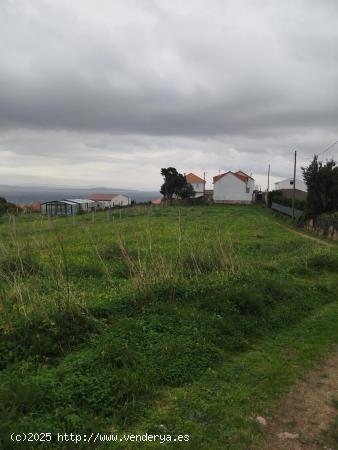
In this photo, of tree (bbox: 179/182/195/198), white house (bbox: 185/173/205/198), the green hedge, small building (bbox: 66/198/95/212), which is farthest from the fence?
white house (bbox: 185/173/205/198)

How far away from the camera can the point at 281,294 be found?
860 cm

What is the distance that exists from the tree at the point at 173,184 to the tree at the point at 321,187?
3689cm

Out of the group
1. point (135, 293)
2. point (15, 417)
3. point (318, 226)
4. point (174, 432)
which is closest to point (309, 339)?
point (135, 293)

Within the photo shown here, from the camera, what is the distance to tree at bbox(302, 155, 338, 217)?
84.7 ft

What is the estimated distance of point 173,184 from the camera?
63469 mm

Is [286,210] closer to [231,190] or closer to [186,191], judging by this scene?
[186,191]

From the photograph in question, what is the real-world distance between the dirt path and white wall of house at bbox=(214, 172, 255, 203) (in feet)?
208

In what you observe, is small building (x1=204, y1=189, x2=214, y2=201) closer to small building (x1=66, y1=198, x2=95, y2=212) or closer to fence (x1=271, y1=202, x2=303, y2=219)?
small building (x1=66, y1=198, x2=95, y2=212)

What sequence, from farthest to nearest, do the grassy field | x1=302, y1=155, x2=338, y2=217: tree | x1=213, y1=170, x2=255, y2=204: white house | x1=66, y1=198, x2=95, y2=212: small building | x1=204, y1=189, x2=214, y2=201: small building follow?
x1=204, y1=189, x2=214, y2=201: small building < x1=213, y1=170, x2=255, y2=204: white house < x1=66, y1=198, x2=95, y2=212: small building < x1=302, y1=155, x2=338, y2=217: tree < the grassy field

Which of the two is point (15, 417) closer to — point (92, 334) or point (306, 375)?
point (92, 334)

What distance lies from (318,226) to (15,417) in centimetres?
2282

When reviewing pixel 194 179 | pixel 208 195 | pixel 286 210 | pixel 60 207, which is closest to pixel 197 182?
pixel 194 179

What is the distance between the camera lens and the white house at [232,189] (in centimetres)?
Answer: 6756

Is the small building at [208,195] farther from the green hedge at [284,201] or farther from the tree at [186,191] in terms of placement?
the green hedge at [284,201]
